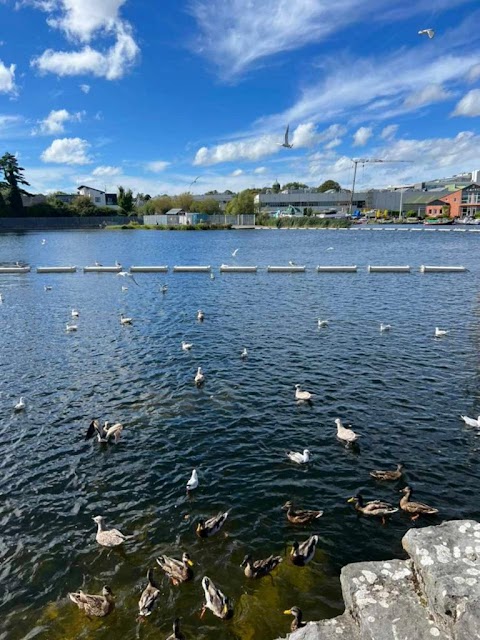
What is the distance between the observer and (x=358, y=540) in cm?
1046

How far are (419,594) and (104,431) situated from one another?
11015mm

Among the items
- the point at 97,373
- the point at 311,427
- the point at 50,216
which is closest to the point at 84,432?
the point at 97,373

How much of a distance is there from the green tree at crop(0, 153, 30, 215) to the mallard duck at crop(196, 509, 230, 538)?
183 meters

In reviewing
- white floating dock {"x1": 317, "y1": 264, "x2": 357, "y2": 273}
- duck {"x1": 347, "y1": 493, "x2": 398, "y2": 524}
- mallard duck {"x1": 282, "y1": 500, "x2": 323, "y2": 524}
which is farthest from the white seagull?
white floating dock {"x1": 317, "y1": 264, "x2": 357, "y2": 273}

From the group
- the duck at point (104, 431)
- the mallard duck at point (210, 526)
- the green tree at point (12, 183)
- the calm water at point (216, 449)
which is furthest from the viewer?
the green tree at point (12, 183)

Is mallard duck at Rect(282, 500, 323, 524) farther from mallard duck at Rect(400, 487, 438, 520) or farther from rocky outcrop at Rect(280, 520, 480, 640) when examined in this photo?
rocky outcrop at Rect(280, 520, 480, 640)

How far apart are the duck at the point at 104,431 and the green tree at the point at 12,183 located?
177 m

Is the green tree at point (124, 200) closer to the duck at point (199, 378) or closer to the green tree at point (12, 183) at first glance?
the green tree at point (12, 183)

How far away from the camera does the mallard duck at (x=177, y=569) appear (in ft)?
30.9

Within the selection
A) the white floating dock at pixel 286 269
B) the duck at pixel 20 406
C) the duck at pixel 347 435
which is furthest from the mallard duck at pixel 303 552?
the white floating dock at pixel 286 269

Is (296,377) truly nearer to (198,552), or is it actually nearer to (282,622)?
(198,552)

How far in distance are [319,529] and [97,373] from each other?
13871 millimetres

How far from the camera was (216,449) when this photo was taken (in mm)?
14430

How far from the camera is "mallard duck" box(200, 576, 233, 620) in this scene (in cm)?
859
